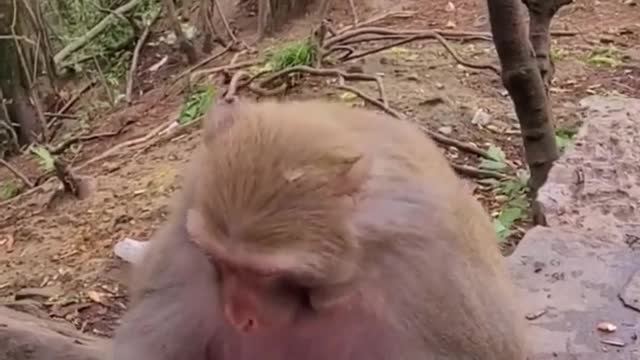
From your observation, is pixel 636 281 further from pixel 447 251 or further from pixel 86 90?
pixel 86 90

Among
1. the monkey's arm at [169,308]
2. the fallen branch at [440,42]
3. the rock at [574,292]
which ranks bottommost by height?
the fallen branch at [440,42]

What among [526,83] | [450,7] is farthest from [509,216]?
[450,7]

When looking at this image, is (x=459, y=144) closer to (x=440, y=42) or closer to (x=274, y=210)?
(x=440, y=42)

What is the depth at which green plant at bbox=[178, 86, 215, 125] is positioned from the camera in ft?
18.3

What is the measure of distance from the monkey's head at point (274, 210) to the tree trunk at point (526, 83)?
5.64 feet

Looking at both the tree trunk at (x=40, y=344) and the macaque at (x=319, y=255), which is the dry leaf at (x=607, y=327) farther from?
the tree trunk at (x=40, y=344)

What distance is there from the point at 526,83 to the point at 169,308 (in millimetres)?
1735

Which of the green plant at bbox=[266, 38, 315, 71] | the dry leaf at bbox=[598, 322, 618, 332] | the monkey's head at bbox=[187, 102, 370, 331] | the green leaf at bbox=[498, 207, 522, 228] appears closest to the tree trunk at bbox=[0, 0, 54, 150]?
the green plant at bbox=[266, 38, 315, 71]

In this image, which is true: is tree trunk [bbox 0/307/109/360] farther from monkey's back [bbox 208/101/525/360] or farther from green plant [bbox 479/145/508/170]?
green plant [bbox 479/145/508/170]

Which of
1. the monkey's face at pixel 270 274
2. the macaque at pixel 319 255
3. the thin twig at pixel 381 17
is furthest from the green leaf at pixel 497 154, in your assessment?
the monkey's face at pixel 270 274

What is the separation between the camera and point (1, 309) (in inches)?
140

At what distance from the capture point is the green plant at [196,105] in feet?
18.3

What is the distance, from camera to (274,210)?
72.8 inches

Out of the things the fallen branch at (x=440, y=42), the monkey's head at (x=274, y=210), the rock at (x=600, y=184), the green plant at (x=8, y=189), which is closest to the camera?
the monkey's head at (x=274, y=210)
